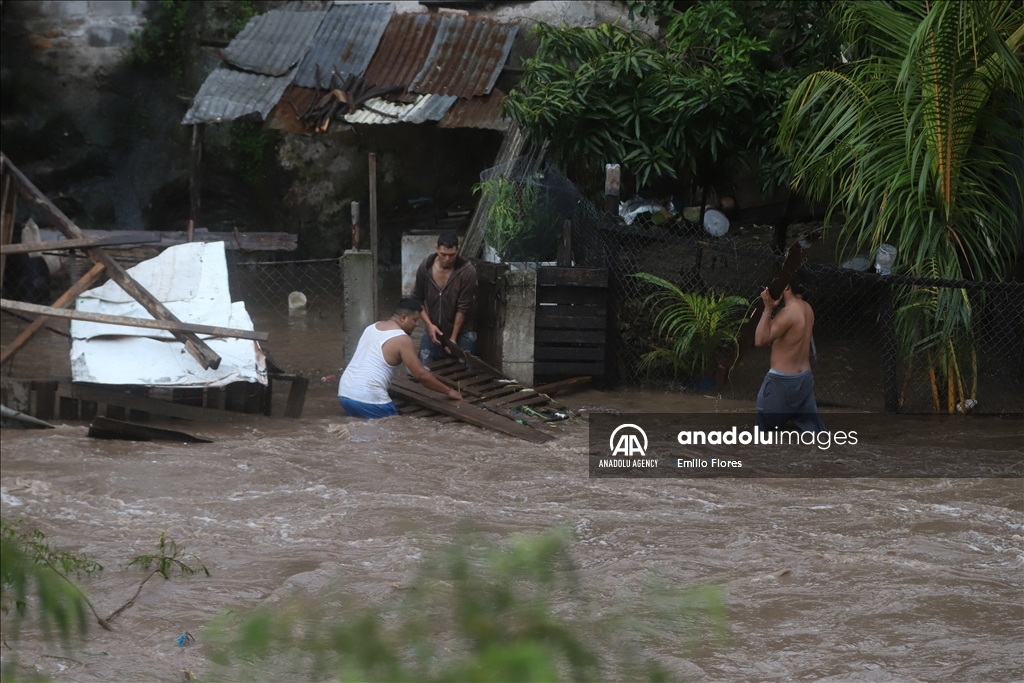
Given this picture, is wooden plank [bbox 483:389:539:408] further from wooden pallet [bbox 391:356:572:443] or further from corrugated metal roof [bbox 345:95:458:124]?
corrugated metal roof [bbox 345:95:458:124]

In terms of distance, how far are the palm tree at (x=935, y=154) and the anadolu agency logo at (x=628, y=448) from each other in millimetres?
2374

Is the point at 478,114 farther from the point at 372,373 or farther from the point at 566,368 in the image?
the point at 372,373

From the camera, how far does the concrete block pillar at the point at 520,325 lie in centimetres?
960

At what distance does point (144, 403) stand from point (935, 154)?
6.61 metres

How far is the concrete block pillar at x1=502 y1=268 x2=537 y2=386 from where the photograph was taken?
960cm

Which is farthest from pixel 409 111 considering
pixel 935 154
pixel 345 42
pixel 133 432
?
pixel 935 154

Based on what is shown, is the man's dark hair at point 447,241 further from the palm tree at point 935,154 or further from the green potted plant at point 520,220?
the palm tree at point 935,154

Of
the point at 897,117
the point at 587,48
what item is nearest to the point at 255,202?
the point at 587,48

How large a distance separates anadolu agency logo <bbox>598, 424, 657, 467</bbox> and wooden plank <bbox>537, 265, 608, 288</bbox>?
163 cm

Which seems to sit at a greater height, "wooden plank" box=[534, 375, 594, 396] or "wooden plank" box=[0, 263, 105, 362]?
"wooden plank" box=[0, 263, 105, 362]

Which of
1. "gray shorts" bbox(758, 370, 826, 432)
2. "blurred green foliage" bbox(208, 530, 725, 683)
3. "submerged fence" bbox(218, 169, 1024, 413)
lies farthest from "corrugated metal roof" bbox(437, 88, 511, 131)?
"blurred green foliage" bbox(208, 530, 725, 683)

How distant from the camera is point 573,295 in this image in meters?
9.63

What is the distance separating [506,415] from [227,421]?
228cm

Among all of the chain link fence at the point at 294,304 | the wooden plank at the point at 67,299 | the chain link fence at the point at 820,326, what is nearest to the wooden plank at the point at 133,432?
the wooden plank at the point at 67,299
